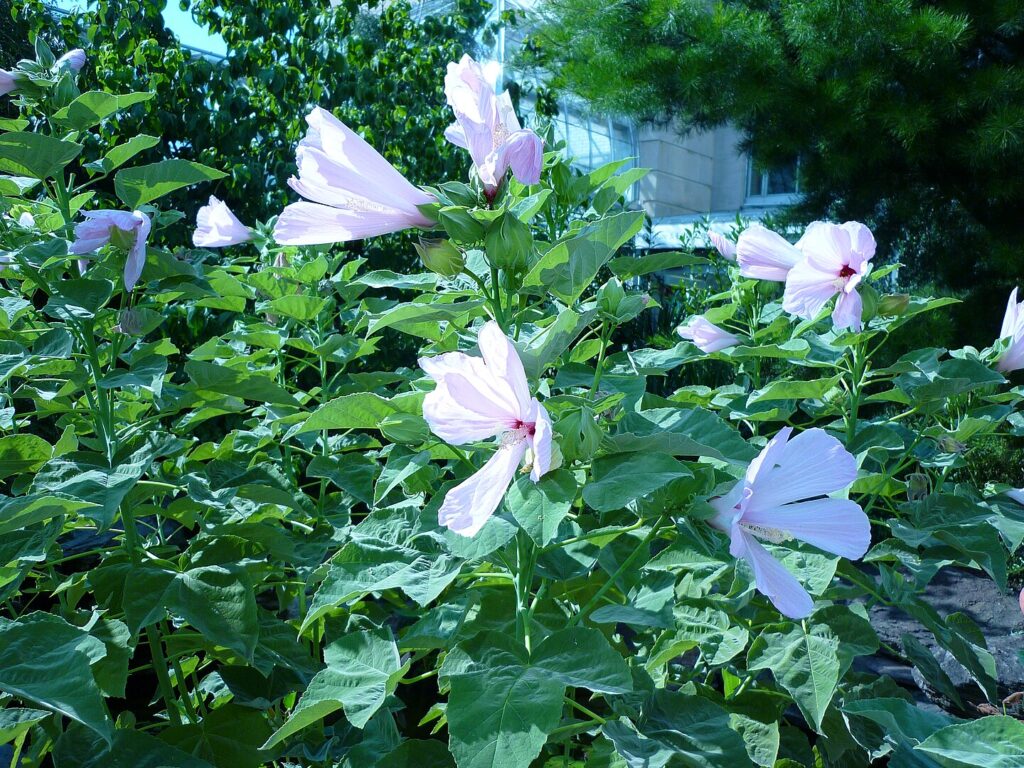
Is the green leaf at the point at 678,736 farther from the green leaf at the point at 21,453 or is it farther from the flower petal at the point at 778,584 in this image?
the green leaf at the point at 21,453

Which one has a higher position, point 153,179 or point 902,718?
point 153,179

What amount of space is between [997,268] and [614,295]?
3148 mm

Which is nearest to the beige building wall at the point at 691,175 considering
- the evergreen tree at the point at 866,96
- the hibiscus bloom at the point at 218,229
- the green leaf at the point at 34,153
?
the evergreen tree at the point at 866,96

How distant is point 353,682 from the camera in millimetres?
1005

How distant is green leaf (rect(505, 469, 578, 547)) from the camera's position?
31.4 inches

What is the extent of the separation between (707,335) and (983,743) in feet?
3.12

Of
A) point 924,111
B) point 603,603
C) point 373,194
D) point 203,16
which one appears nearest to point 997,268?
point 924,111

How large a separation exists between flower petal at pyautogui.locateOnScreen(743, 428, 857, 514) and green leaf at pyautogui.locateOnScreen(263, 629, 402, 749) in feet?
1.40

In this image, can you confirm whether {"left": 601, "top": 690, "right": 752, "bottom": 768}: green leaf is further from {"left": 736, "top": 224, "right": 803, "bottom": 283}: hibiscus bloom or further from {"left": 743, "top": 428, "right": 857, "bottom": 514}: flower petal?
{"left": 736, "top": 224, "right": 803, "bottom": 283}: hibiscus bloom

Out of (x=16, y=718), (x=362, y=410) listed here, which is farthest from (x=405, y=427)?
(x=16, y=718)

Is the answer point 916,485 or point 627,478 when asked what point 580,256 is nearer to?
point 627,478

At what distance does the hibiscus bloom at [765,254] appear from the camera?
1.45m

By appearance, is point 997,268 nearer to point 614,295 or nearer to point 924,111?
point 924,111

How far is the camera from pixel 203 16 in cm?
447
